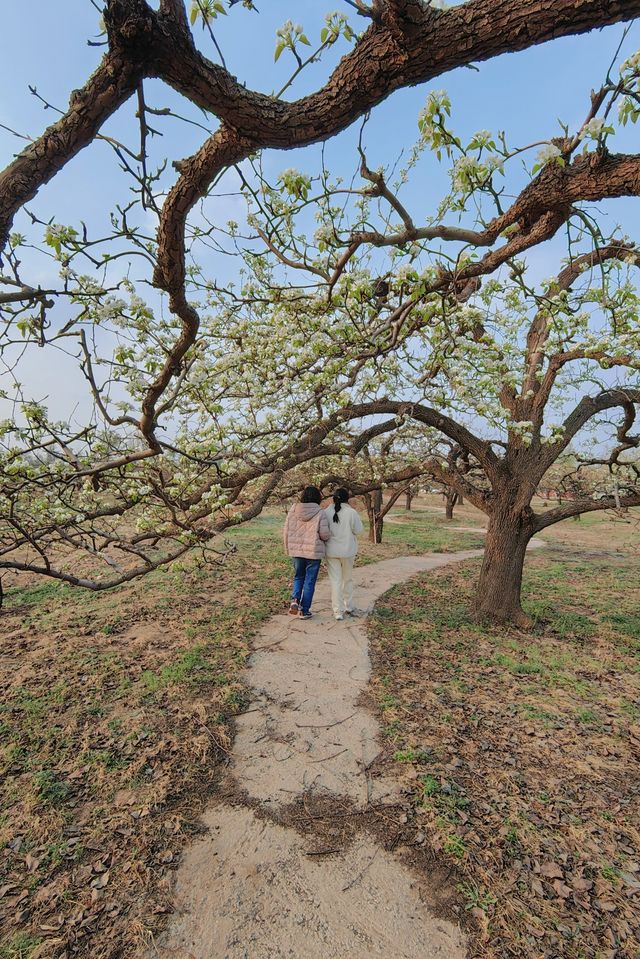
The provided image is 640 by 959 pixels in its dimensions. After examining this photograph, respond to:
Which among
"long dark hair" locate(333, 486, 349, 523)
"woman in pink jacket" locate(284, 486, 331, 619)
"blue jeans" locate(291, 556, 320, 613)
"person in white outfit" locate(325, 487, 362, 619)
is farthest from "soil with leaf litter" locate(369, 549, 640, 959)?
"long dark hair" locate(333, 486, 349, 523)

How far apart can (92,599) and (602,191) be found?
10.1 m

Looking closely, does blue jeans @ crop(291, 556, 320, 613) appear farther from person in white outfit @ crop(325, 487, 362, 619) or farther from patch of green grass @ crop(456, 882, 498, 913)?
patch of green grass @ crop(456, 882, 498, 913)

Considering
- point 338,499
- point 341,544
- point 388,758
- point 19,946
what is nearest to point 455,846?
point 388,758

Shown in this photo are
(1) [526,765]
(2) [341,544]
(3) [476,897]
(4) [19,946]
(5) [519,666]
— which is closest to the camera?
(4) [19,946]

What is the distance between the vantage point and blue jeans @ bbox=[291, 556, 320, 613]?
7883 millimetres

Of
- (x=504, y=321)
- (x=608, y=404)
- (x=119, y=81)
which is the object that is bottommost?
(x=608, y=404)

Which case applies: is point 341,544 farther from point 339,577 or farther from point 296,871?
point 296,871

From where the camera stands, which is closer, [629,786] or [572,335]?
[629,786]

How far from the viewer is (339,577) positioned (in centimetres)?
801

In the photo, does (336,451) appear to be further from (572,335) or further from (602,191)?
(602,191)

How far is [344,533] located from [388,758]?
3922 millimetres

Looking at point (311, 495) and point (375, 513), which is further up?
point (311, 495)

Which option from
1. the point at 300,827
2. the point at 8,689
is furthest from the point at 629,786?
the point at 8,689

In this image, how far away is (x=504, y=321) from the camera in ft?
21.9
